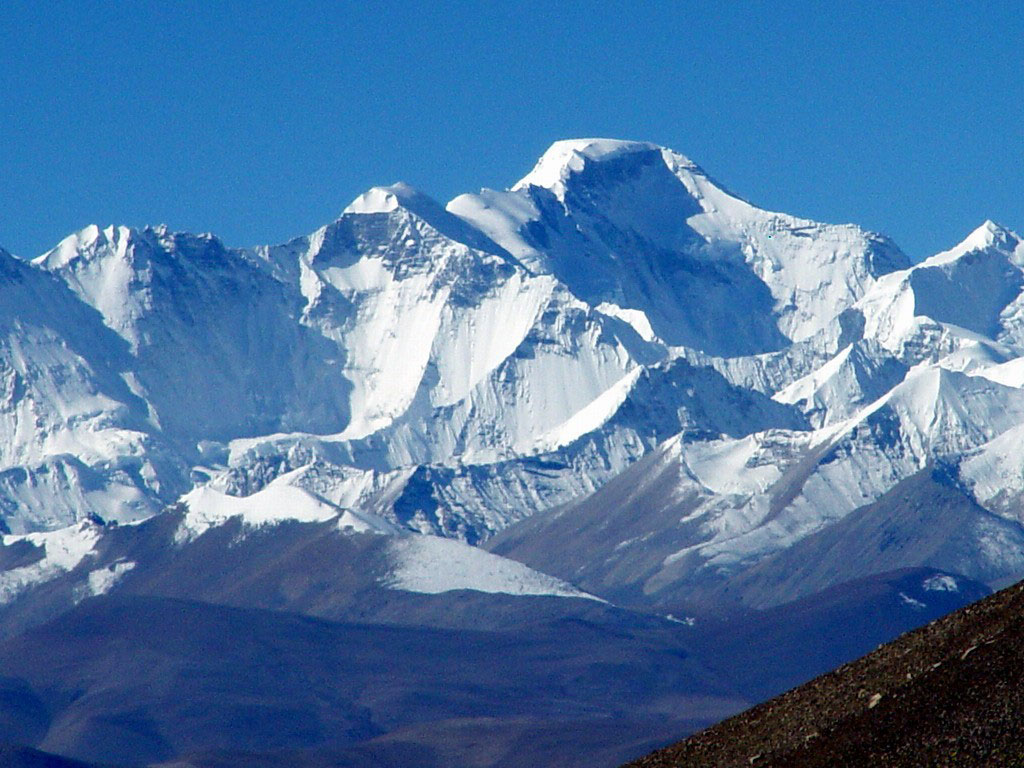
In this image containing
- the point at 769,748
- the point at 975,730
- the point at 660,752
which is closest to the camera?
the point at 975,730

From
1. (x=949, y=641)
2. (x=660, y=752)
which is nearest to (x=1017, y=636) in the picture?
(x=949, y=641)

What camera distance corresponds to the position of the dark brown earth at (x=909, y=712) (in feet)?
213

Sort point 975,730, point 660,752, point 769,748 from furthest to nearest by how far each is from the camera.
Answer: point 660,752
point 769,748
point 975,730

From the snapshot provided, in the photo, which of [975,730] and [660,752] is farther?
[660,752]

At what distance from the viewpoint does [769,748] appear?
7012 centimetres

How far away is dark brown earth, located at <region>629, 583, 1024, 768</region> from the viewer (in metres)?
65.0

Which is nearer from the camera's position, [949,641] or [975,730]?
[975,730]

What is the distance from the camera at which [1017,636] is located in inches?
2712

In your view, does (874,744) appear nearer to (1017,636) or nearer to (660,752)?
(1017,636)

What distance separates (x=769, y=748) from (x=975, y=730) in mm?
7033

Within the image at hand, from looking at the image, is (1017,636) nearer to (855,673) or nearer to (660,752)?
(855,673)

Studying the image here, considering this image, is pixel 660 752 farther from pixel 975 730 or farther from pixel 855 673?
pixel 975 730

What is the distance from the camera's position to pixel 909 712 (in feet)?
221

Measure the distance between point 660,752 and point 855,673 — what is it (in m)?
6.30
